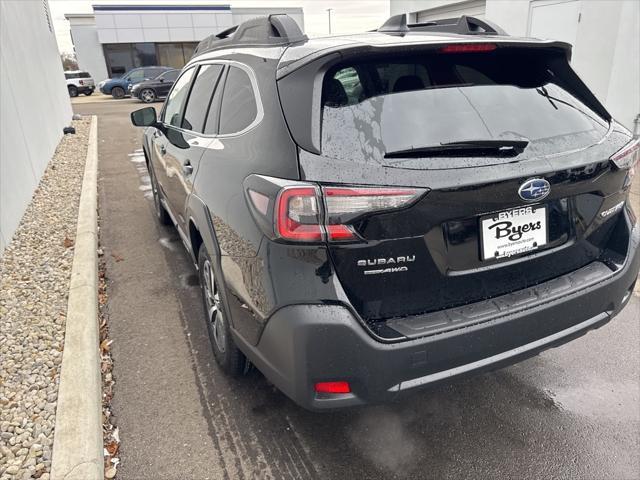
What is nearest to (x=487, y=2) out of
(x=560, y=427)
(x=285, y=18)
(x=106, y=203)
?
(x=106, y=203)

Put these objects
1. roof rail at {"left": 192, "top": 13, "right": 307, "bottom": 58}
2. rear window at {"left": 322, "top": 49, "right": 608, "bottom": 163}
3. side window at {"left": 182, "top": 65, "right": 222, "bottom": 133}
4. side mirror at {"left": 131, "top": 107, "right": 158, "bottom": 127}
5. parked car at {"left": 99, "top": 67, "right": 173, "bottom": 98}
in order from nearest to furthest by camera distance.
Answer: rear window at {"left": 322, "top": 49, "right": 608, "bottom": 163} → roof rail at {"left": 192, "top": 13, "right": 307, "bottom": 58} → side window at {"left": 182, "top": 65, "right": 222, "bottom": 133} → side mirror at {"left": 131, "top": 107, "right": 158, "bottom": 127} → parked car at {"left": 99, "top": 67, "right": 173, "bottom": 98}

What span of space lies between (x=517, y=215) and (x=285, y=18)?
1.54m

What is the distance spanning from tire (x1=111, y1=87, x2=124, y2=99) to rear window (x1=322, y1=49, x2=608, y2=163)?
1085 inches

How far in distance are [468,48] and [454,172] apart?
625 mm

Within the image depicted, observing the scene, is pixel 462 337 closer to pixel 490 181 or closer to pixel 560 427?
pixel 490 181

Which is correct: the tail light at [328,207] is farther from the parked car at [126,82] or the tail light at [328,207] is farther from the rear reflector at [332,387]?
the parked car at [126,82]

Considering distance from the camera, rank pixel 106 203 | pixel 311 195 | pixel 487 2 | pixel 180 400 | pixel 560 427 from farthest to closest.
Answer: pixel 487 2
pixel 106 203
pixel 180 400
pixel 560 427
pixel 311 195

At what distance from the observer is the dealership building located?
1254 inches

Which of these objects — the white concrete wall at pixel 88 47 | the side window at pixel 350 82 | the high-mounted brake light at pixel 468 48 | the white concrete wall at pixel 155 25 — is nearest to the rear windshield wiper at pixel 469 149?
the side window at pixel 350 82

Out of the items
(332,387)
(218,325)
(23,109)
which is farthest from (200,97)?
(23,109)

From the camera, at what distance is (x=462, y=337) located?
73.0 inches

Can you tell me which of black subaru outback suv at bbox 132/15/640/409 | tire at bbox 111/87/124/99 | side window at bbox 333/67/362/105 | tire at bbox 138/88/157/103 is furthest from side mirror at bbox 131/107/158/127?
tire at bbox 111/87/124/99

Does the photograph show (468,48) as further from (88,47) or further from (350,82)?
(88,47)

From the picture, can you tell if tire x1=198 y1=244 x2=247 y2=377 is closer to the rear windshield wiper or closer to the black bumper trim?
the black bumper trim
